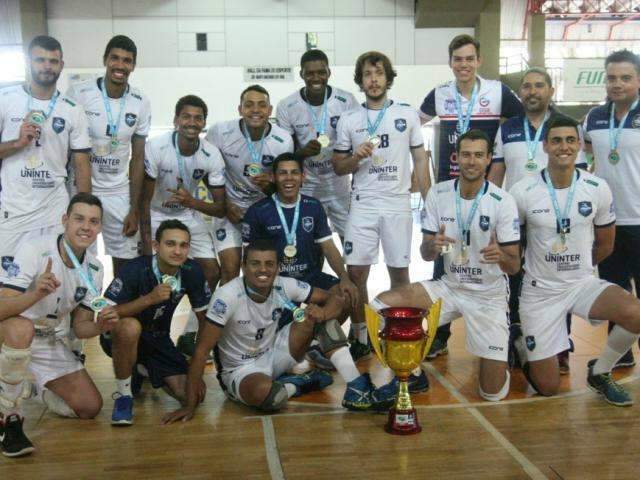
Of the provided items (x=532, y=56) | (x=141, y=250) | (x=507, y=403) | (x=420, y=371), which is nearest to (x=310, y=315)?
(x=420, y=371)

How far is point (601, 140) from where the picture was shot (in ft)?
16.3

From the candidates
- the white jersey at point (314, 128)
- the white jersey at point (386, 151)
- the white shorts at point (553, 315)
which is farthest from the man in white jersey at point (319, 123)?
the white shorts at point (553, 315)

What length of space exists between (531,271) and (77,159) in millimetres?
3166

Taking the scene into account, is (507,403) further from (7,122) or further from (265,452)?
(7,122)

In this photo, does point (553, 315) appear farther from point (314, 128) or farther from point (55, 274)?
point (55, 274)

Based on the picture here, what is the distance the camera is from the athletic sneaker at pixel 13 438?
3.62 meters

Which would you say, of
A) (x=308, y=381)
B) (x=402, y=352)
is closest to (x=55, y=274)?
(x=308, y=381)

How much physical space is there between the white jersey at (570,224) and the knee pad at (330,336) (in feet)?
4.39

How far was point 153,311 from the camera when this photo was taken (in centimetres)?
448

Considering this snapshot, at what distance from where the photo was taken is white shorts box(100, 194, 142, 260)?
205 inches

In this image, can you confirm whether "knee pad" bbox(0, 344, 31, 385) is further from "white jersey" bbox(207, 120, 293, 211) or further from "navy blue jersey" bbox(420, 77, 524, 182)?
"navy blue jersey" bbox(420, 77, 524, 182)

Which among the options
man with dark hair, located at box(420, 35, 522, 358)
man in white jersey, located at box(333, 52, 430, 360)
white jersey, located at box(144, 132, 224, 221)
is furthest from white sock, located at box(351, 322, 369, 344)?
white jersey, located at box(144, 132, 224, 221)

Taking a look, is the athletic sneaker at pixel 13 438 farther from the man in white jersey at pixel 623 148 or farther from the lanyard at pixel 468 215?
the man in white jersey at pixel 623 148

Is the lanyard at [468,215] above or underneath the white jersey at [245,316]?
above
